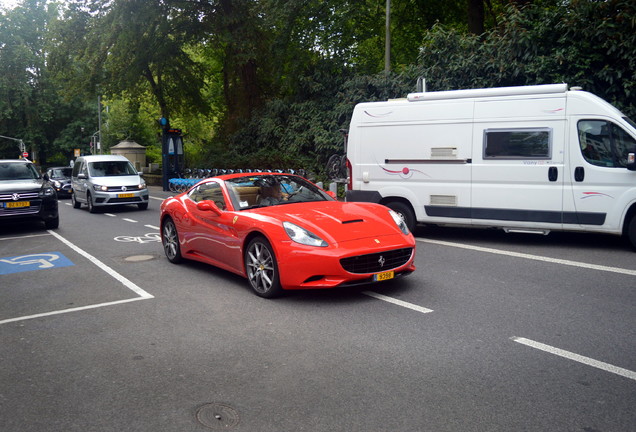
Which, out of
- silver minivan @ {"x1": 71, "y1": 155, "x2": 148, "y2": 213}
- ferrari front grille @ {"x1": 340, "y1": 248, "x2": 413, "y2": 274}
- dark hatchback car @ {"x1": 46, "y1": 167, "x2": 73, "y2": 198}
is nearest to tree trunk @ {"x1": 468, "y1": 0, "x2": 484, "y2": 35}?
silver minivan @ {"x1": 71, "y1": 155, "x2": 148, "y2": 213}

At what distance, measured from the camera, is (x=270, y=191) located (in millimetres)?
7559

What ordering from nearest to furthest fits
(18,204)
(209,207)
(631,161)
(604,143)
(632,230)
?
(209,207) → (631,161) → (632,230) → (604,143) → (18,204)

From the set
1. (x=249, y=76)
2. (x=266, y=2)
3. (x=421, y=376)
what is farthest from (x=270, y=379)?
(x=249, y=76)

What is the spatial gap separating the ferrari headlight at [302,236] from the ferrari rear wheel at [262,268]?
296 millimetres

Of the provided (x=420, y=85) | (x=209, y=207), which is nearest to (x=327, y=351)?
(x=209, y=207)

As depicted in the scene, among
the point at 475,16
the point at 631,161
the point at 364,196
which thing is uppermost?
the point at 475,16

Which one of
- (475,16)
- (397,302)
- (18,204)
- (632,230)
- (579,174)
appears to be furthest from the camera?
(475,16)

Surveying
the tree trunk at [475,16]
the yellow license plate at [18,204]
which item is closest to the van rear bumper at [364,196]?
the yellow license plate at [18,204]

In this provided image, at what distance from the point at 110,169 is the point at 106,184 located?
1.27m

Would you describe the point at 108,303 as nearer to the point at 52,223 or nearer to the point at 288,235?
the point at 288,235

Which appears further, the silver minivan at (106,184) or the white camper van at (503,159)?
the silver minivan at (106,184)

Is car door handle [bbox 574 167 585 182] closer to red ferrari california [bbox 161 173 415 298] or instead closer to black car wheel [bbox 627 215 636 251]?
black car wheel [bbox 627 215 636 251]

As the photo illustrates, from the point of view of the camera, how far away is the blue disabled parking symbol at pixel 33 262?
880cm

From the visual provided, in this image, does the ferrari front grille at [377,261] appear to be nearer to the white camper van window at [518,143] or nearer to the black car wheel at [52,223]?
the white camper van window at [518,143]
